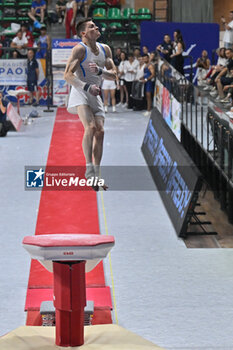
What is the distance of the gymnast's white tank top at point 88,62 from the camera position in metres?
5.19

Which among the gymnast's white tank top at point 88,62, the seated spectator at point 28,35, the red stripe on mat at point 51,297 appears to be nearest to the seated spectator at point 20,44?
the seated spectator at point 28,35

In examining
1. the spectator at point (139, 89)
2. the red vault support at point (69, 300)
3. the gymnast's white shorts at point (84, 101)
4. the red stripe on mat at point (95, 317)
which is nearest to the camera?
the gymnast's white shorts at point (84, 101)

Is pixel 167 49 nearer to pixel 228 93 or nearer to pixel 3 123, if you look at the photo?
pixel 228 93

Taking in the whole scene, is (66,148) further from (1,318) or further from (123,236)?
(1,318)

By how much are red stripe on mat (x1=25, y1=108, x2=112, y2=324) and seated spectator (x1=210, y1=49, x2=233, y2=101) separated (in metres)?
4.05

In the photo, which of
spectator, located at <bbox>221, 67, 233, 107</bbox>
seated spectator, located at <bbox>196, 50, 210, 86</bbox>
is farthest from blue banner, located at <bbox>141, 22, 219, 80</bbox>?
spectator, located at <bbox>221, 67, 233, 107</bbox>

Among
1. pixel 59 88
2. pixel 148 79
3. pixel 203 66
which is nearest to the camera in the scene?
pixel 148 79

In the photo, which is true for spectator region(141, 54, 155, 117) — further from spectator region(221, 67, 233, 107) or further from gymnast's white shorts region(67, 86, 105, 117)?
gymnast's white shorts region(67, 86, 105, 117)

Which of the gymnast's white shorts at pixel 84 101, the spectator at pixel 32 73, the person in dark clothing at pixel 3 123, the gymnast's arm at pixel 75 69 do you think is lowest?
the person in dark clothing at pixel 3 123

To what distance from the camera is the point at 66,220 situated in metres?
10.4

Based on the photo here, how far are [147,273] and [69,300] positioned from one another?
381 centimetres

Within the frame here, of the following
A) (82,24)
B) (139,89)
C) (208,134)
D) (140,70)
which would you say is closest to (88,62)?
(82,24)

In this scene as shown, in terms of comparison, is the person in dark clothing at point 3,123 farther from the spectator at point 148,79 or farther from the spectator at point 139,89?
the spectator at point 148,79

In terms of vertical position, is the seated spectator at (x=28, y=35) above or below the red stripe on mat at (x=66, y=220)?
above
